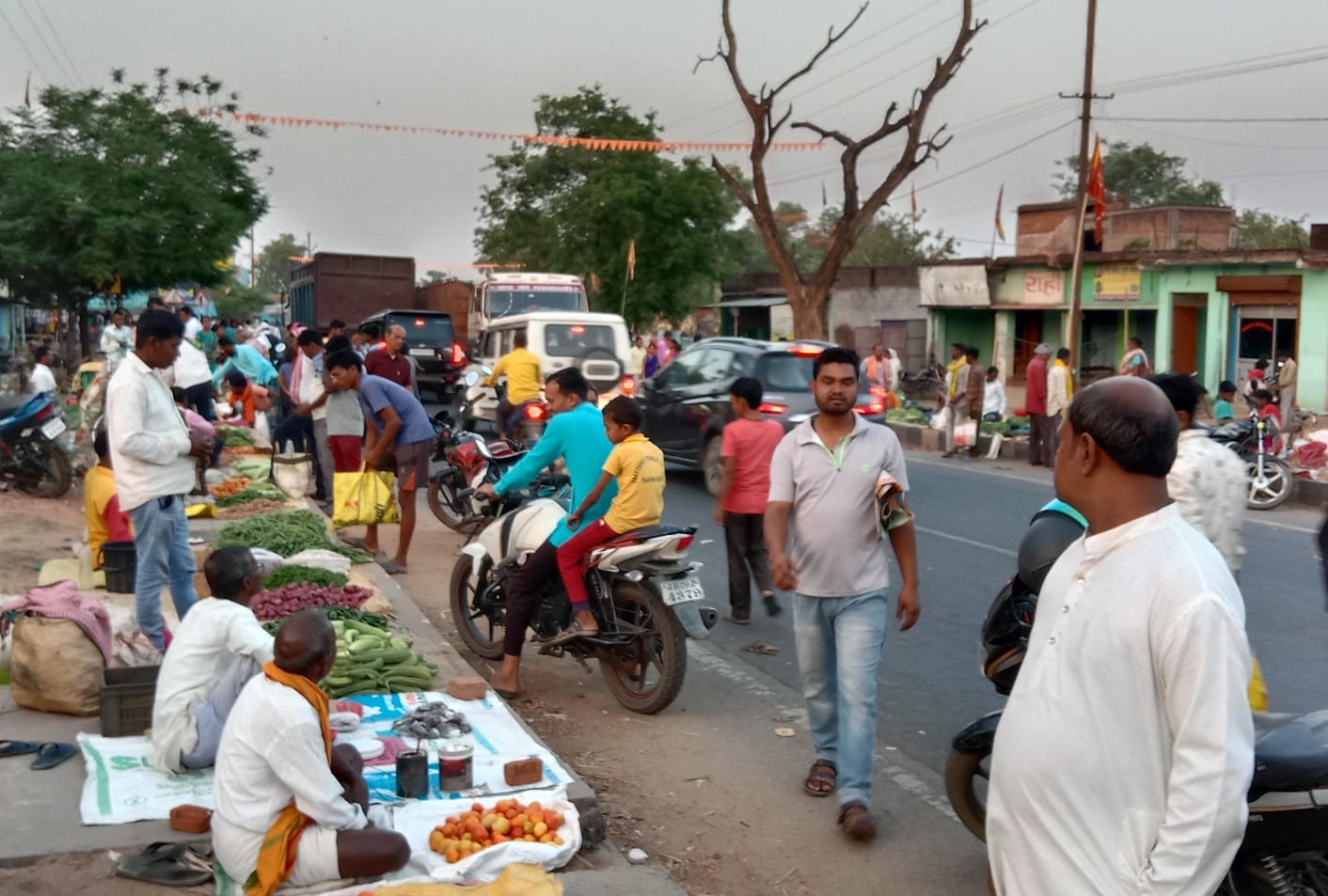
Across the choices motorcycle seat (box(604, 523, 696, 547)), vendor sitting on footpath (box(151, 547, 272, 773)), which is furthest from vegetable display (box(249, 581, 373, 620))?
vendor sitting on footpath (box(151, 547, 272, 773))

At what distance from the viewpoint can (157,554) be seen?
652 centimetres

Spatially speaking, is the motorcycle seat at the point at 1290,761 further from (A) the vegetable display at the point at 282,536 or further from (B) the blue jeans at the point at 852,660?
(A) the vegetable display at the point at 282,536

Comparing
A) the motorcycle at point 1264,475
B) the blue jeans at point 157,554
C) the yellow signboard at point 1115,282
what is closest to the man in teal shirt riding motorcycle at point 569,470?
the blue jeans at point 157,554

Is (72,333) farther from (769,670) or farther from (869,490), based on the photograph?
(869,490)

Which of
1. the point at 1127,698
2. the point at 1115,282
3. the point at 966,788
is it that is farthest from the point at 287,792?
the point at 1115,282

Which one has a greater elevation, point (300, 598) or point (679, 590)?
point (679, 590)

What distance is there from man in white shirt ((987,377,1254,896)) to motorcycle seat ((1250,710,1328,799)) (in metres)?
1.57

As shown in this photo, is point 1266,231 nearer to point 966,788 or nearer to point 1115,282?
point 1115,282

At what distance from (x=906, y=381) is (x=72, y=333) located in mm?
20521

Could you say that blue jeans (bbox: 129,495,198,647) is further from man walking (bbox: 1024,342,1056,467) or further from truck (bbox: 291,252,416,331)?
truck (bbox: 291,252,416,331)

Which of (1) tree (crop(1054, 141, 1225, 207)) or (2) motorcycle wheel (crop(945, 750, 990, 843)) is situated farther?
(1) tree (crop(1054, 141, 1225, 207))

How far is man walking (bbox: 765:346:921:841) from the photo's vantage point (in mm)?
5070

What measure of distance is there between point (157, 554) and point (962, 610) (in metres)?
5.42

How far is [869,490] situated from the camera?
16.8ft
